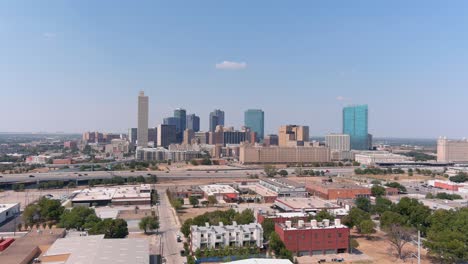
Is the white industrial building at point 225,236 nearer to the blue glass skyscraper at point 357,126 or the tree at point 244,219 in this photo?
the tree at point 244,219

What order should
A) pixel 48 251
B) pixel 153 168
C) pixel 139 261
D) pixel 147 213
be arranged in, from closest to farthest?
pixel 139 261
pixel 48 251
pixel 147 213
pixel 153 168

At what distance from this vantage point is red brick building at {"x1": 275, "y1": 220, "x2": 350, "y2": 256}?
747 inches

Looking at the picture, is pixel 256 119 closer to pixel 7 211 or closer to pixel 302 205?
pixel 302 205

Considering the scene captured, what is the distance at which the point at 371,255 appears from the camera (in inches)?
747

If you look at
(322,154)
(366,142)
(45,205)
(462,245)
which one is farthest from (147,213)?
(366,142)

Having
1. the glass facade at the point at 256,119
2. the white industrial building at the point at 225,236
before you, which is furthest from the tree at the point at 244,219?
the glass facade at the point at 256,119

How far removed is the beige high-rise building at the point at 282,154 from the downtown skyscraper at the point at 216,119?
8276 cm

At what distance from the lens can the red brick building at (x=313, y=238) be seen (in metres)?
19.0

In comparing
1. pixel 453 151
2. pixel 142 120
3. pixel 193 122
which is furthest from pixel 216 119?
pixel 453 151

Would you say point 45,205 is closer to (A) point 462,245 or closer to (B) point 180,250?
(B) point 180,250

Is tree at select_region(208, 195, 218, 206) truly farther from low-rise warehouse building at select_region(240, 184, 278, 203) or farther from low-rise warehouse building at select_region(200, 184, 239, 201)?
low-rise warehouse building at select_region(240, 184, 278, 203)

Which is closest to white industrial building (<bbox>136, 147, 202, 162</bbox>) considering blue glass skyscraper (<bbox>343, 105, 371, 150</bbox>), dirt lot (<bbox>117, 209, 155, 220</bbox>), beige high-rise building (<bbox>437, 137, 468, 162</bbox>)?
beige high-rise building (<bbox>437, 137, 468, 162</bbox>)

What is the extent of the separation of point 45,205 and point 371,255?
18582mm

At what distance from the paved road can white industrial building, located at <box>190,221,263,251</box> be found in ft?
3.34
